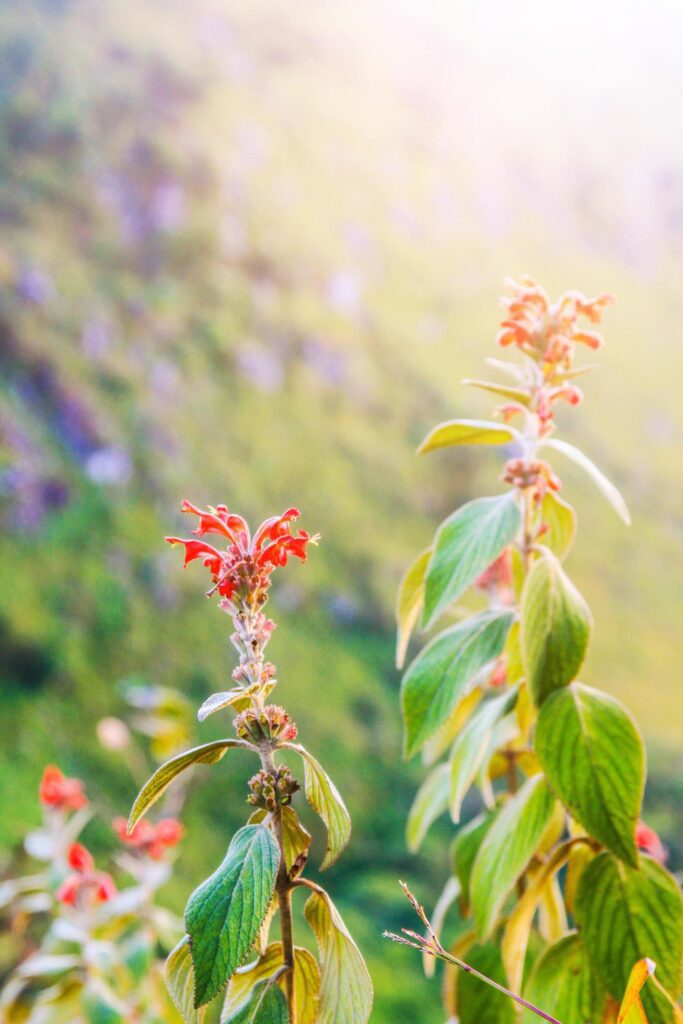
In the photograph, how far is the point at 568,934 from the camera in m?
0.52

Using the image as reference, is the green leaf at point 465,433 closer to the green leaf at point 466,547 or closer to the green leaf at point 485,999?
the green leaf at point 466,547

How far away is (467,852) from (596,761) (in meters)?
0.21

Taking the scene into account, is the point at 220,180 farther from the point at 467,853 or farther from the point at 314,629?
the point at 467,853

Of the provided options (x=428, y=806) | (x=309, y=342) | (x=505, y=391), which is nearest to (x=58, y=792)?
(x=428, y=806)

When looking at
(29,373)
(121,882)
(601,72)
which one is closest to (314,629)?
(121,882)

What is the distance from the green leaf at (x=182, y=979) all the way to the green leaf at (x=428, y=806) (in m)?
0.30

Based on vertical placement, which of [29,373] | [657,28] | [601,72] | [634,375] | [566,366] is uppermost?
[657,28]

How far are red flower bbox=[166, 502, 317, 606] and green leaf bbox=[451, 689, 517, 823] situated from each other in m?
0.19

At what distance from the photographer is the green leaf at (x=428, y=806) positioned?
0.67 meters

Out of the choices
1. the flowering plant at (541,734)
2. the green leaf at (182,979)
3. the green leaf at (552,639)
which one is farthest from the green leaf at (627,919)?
the green leaf at (182,979)

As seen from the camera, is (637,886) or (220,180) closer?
(637,886)

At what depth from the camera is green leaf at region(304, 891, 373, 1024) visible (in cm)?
39

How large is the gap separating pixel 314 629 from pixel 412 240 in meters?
0.77

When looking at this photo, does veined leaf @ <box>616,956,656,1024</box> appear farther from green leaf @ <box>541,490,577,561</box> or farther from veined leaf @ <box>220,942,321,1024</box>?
green leaf @ <box>541,490,577,561</box>
